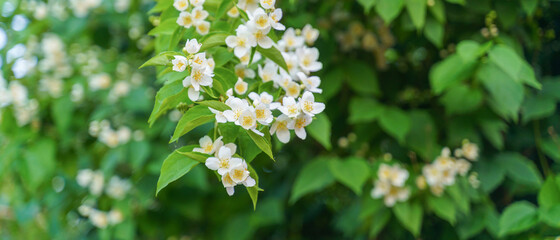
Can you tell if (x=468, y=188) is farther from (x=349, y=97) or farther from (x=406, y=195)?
(x=349, y=97)

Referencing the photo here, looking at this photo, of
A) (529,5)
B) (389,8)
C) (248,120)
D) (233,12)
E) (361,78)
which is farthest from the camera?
(361,78)

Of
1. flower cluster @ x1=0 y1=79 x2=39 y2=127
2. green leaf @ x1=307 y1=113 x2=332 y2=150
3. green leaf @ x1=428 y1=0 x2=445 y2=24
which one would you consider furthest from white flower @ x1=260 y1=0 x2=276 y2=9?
flower cluster @ x1=0 y1=79 x2=39 y2=127

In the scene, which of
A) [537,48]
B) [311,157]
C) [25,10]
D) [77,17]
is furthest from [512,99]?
[25,10]

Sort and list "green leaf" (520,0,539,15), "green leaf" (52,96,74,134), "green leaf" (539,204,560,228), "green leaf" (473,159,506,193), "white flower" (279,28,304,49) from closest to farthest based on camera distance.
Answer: "white flower" (279,28,304,49) → "green leaf" (539,204,560,228) → "green leaf" (520,0,539,15) → "green leaf" (473,159,506,193) → "green leaf" (52,96,74,134)

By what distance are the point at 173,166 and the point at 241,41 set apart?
244mm

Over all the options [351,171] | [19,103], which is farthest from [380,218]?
[19,103]

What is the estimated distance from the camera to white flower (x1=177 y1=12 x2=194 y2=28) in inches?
35.6

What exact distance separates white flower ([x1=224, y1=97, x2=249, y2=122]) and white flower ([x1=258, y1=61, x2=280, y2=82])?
0.57 ft

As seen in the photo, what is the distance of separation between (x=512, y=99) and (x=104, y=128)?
151cm

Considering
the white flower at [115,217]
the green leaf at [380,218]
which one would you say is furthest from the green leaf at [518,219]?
the white flower at [115,217]

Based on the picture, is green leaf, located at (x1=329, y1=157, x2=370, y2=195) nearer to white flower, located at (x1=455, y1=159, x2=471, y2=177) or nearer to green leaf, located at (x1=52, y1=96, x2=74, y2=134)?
white flower, located at (x1=455, y1=159, x2=471, y2=177)

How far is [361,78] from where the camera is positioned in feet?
5.78

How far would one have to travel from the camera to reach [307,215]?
2.28 metres

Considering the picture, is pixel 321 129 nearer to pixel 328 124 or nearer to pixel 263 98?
pixel 328 124
